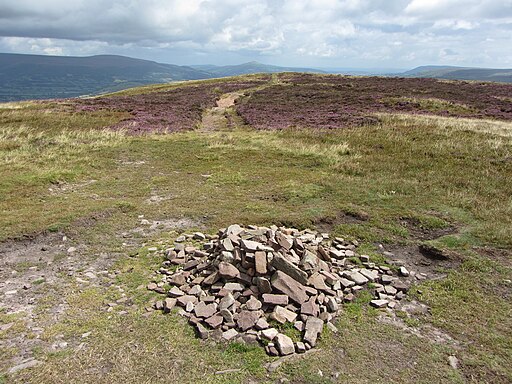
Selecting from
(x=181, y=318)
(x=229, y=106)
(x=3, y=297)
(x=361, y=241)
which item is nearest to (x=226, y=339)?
(x=181, y=318)

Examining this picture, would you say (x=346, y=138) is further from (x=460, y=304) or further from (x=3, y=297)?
(x=3, y=297)

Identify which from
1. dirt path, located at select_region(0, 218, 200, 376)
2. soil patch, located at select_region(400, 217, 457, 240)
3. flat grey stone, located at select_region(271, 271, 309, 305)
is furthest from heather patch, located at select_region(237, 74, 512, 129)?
flat grey stone, located at select_region(271, 271, 309, 305)

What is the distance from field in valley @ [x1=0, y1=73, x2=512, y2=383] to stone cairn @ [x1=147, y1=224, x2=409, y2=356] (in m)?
0.36

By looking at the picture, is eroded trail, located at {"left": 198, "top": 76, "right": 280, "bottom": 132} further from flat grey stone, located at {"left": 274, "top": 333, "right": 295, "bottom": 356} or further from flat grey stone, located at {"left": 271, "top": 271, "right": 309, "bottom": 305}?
flat grey stone, located at {"left": 274, "top": 333, "right": 295, "bottom": 356}

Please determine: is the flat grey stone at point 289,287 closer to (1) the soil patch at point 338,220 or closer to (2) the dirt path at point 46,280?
(2) the dirt path at point 46,280

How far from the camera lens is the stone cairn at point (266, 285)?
24.6 feet

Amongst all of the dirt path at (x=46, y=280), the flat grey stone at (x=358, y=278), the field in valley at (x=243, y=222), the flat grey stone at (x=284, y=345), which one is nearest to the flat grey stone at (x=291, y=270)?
the field in valley at (x=243, y=222)

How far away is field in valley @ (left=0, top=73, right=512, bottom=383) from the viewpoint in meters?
6.69

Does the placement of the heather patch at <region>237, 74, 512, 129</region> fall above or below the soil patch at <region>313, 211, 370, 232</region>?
above

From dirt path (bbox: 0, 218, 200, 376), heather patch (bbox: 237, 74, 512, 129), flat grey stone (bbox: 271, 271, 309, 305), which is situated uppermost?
heather patch (bbox: 237, 74, 512, 129)

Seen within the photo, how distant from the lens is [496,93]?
59062 mm

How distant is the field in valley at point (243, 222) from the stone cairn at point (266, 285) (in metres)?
0.36

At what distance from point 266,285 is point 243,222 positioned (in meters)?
5.01

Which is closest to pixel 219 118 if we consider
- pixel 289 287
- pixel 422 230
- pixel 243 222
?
pixel 243 222
